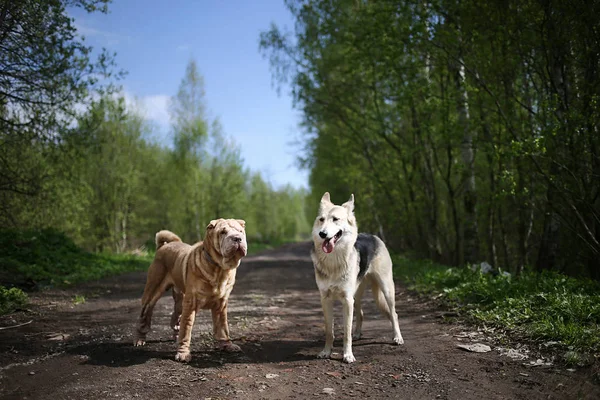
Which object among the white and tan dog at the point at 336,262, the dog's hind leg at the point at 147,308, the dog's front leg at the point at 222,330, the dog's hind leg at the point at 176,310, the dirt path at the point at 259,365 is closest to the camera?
the dirt path at the point at 259,365

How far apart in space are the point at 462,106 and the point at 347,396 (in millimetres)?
9931

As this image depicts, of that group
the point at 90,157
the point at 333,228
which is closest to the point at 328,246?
the point at 333,228

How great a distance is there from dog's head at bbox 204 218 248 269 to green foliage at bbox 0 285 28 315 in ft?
15.2

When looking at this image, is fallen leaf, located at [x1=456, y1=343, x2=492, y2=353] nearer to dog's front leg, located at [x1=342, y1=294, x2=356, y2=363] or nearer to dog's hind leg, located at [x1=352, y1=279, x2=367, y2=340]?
dog's hind leg, located at [x1=352, y1=279, x2=367, y2=340]

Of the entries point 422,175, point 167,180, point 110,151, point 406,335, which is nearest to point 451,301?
point 406,335

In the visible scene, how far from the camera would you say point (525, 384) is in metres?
4.00

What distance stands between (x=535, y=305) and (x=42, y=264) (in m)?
12.1

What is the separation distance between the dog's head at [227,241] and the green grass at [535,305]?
3865 millimetres

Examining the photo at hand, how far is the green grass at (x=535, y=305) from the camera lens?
4.89 m

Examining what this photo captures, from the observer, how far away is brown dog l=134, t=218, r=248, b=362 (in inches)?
186

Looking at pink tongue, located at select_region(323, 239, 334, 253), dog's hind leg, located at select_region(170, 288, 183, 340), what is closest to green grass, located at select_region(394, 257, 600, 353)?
pink tongue, located at select_region(323, 239, 334, 253)

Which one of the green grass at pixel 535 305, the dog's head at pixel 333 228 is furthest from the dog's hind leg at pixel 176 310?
the green grass at pixel 535 305

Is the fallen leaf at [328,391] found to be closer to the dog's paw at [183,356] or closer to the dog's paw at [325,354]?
the dog's paw at [325,354]

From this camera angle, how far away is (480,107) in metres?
10.2
